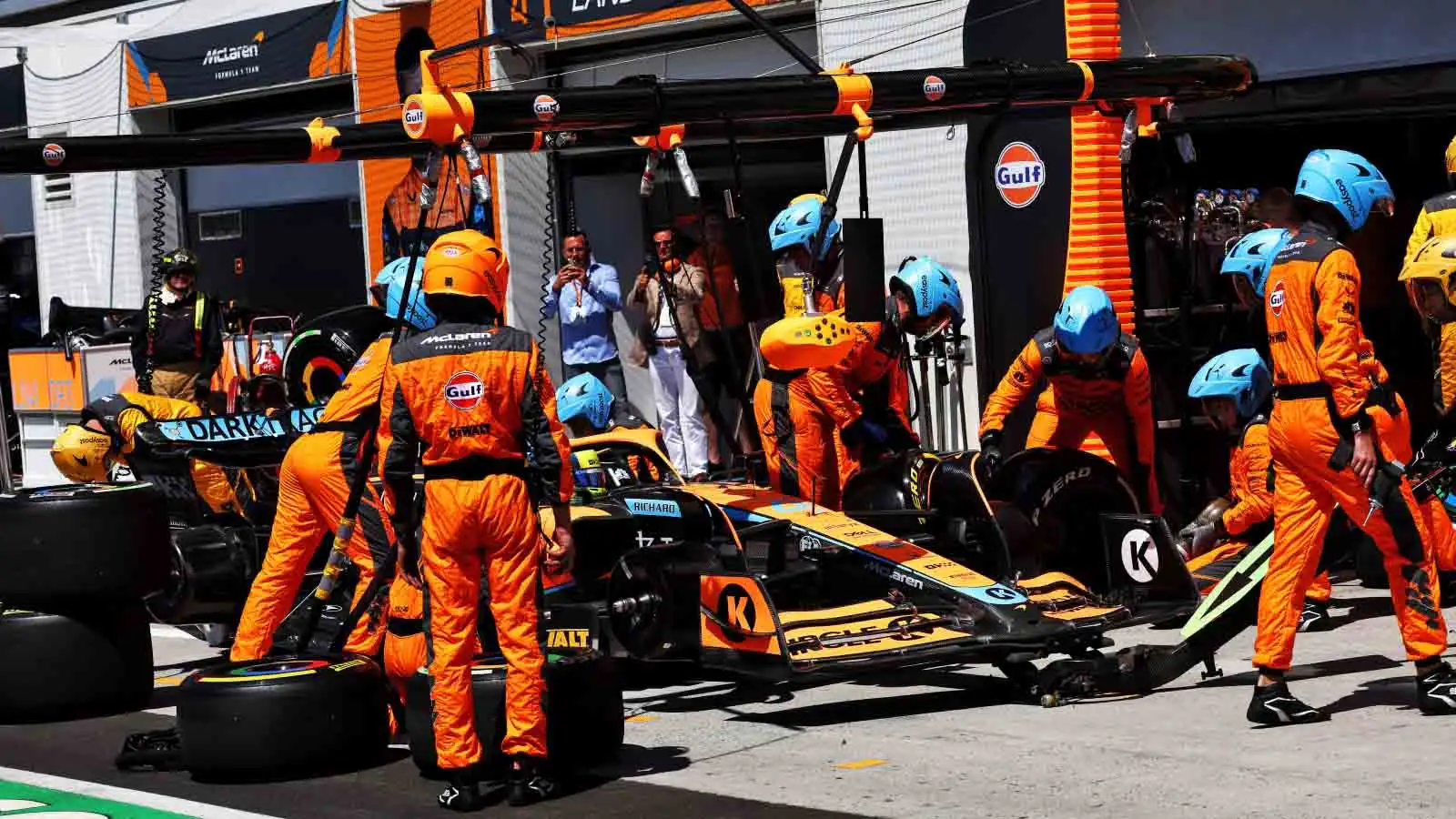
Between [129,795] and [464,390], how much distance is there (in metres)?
2.01

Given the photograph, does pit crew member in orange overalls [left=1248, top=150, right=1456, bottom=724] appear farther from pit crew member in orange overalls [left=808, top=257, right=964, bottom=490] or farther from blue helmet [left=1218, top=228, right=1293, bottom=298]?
pit crew member in orange overalls [left=808, top=257, right=964, bottom=490]

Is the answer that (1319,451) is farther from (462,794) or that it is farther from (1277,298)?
(462,794)

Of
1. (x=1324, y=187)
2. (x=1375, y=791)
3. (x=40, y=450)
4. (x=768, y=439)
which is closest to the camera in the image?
(x=1375, y=791)

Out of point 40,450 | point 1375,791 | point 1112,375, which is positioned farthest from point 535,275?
point 1375,791

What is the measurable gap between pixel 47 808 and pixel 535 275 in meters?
10.9

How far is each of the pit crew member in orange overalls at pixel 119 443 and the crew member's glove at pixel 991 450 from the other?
4.35 meters

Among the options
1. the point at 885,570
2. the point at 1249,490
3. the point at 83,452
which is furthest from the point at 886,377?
the point at 83,452

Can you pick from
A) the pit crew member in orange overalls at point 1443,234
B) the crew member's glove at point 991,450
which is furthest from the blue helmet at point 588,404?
the pit crew member in orange overalls at point 1443,234

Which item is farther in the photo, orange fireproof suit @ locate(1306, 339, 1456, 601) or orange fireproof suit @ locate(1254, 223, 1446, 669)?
orange fireproof suit @ locate(1306, 339, 1456, 601)

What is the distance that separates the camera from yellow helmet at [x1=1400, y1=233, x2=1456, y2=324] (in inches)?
331

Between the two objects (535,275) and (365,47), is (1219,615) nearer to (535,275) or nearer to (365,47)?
(535,275)

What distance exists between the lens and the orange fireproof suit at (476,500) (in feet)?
23.9

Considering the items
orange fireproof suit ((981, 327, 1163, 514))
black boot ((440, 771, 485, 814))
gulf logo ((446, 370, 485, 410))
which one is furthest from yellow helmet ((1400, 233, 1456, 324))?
black boot ((440, 771, 485, 814))

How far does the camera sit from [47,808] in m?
7.55
